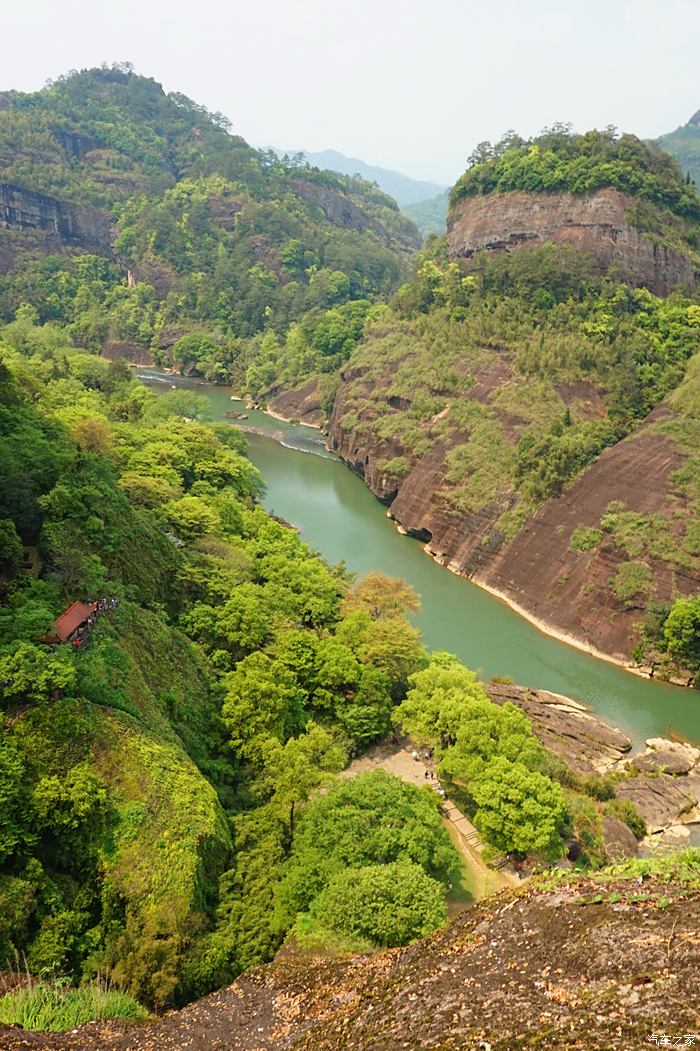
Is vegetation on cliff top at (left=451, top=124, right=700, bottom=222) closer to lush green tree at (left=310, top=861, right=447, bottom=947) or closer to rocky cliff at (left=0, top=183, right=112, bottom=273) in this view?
lush green tree at (left=310, top=861, right=447, bottom=947)

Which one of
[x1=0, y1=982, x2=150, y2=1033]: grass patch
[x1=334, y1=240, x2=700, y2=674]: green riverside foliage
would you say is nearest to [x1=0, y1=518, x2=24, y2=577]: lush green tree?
[x1=0, y1=982, x2=150, y2=1033]: grass patch

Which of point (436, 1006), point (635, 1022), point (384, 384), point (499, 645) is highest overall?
point (384, 384)

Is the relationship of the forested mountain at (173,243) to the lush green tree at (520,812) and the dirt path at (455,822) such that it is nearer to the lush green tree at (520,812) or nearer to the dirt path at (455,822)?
the dirt path at (455,822)

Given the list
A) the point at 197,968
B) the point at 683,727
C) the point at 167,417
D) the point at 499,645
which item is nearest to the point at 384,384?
the point at 167,417

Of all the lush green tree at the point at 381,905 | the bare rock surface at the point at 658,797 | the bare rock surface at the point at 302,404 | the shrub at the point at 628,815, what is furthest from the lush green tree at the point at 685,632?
the bare rock surface at the point at 302,404

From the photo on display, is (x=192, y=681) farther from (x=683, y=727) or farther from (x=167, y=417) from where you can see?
(x=167, y=417)

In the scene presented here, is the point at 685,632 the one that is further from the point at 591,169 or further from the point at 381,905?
the point at 591,169

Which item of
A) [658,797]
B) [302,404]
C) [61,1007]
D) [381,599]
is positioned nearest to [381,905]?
[61,1007]
